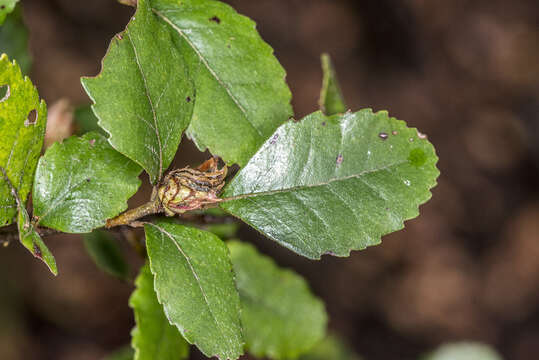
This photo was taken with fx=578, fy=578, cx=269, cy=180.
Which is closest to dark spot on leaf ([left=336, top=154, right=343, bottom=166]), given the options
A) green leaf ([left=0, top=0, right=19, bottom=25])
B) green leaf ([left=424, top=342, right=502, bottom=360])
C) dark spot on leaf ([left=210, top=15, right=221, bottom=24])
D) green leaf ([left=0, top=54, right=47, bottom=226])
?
dark spot on leaf ([left=210, top=15, right=221, bottom=24])

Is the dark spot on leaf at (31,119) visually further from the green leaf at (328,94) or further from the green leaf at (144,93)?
the green leaf at (328,94)

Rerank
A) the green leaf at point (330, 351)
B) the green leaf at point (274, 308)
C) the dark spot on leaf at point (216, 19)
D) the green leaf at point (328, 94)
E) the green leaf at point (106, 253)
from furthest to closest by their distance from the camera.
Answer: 1. the green leaf at point (330, 351)
2. the green leaf at point (274, 308)
3. the green leaf at point (106, 253)
4. the green leaf at point (328, 94)
5. the dark spot on leaf at point (216, 19)

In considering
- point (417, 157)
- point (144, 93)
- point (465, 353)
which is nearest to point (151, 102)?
point (144, 93)

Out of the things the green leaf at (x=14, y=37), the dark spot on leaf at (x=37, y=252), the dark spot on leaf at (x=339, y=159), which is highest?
the dark spot on leaf at (x=339, y=159)

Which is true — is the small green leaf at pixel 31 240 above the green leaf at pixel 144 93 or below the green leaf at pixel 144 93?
below

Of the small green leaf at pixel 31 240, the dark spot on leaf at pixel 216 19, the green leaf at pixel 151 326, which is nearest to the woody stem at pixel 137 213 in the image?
the small green leaf at pixel 31 240

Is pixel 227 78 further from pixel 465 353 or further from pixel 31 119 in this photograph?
pixel 465 353

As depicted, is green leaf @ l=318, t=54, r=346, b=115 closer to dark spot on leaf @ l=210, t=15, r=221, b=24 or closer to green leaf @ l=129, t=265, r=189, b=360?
dark spot on leaf @ l=210, t=15, r=221, b=24
